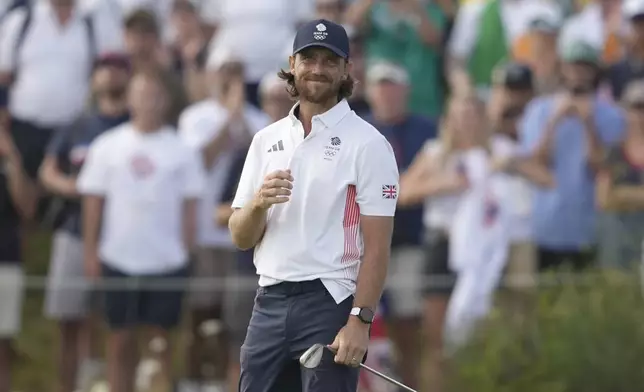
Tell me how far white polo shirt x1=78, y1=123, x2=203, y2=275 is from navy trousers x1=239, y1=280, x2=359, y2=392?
5.25 m

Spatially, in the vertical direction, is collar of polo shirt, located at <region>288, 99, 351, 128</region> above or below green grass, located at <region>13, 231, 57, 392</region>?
above

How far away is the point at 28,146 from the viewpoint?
1314cm

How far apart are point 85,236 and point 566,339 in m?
3.69

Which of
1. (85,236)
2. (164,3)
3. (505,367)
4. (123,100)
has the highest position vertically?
(164,3)

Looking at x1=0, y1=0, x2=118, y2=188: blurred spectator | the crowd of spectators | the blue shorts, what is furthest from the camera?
x1=0, y1=0, x2=118, y2=188: blurred spectator

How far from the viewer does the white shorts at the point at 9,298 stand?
12.3m

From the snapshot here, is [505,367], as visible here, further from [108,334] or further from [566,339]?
[108,334]

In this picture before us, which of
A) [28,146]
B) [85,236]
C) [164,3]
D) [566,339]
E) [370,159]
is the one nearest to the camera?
[370,159]

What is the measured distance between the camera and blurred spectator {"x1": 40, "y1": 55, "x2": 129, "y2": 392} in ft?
40.7

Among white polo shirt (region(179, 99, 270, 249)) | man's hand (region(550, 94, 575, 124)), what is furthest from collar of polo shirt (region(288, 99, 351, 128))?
man's hand (region(550, 94, 575, 124))

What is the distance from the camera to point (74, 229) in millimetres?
12539

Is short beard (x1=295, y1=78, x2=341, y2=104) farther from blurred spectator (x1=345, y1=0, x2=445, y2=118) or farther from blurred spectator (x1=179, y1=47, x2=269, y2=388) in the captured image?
blurred spectator (x1=345, y1=0, x2=445, y2=118)

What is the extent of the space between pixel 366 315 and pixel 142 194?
5.72 metres

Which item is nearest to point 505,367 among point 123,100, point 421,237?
point 421,237
